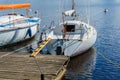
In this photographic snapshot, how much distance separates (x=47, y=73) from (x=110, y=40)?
22.2 meters

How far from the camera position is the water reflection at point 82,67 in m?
21.8

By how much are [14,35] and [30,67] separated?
51.5 ft

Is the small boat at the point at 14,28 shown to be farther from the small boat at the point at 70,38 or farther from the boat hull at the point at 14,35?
the small boat at the point at 70,38

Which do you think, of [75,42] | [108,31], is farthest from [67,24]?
[108,31]

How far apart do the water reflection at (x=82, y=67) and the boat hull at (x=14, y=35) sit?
9.48 m

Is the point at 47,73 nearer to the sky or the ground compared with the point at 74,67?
nearer to the sky

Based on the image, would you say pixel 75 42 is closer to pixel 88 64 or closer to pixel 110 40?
pixel 88 64

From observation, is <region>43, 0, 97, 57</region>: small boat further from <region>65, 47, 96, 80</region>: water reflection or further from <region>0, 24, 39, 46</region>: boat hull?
<region>0, 24, 39, 46</region>: boat hull

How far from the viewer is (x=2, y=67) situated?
17531 millimetres

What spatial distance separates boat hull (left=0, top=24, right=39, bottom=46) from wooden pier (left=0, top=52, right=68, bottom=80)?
10017 mm

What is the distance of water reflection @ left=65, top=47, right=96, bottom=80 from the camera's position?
71.7 feet

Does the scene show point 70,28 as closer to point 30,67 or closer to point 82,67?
point 82,67

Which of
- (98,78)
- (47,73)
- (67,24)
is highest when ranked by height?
(67,24)

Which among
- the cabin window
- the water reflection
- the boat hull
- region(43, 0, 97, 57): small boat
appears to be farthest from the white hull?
the boat hull
